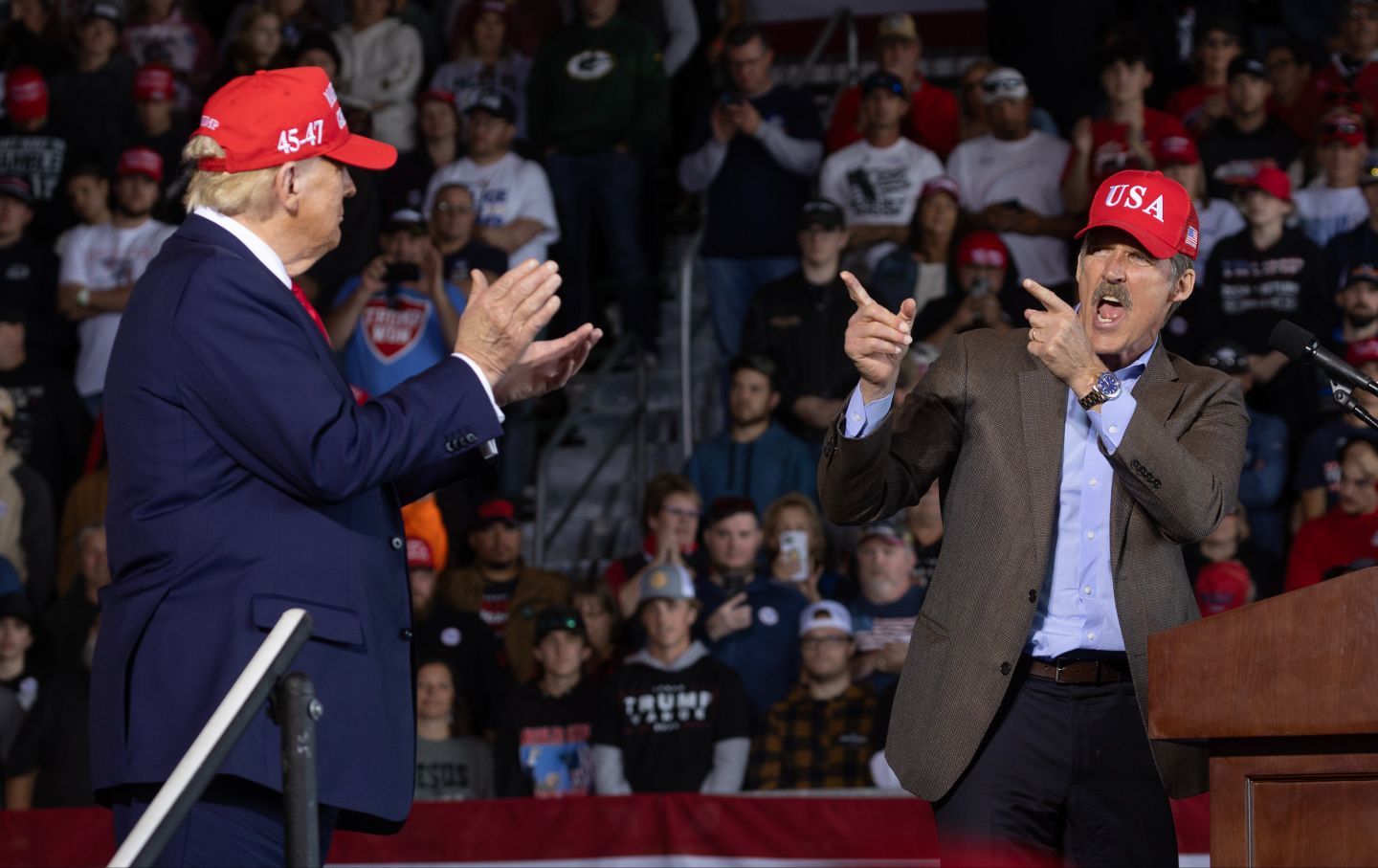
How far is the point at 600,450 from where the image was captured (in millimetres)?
9383

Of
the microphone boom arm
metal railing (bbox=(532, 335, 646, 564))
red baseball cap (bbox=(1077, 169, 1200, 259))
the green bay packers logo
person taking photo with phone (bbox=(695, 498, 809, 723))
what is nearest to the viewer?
the microphone boom arm

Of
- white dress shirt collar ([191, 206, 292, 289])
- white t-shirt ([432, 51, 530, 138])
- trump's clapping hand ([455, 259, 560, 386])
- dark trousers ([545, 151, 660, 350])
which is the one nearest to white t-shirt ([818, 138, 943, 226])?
dark trousers ([545, 151, 660, 350])

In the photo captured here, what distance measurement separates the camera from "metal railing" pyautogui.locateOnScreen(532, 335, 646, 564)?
8.53m

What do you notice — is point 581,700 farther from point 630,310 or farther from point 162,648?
point 162,648

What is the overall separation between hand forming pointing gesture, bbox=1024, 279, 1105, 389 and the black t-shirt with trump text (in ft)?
11.9

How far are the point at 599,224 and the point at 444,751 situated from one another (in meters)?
3.31

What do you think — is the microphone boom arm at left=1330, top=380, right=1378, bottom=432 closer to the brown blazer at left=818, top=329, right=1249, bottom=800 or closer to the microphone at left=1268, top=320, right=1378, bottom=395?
the microphone at left=1268, top=320, right=1378, bottom=395

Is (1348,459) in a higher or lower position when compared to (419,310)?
lower

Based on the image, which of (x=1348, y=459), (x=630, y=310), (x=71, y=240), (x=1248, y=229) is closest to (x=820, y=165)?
(x=630, y=310)

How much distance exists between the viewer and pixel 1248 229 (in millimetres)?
8039

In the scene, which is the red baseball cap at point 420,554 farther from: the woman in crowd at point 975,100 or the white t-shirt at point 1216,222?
the white t-shirt at point 1216,222

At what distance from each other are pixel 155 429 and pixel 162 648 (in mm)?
325

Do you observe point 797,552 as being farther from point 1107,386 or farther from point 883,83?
point 1107,386

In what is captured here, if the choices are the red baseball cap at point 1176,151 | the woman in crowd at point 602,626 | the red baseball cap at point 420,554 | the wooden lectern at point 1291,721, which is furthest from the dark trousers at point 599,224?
the wooden lectern at point 1291,721
